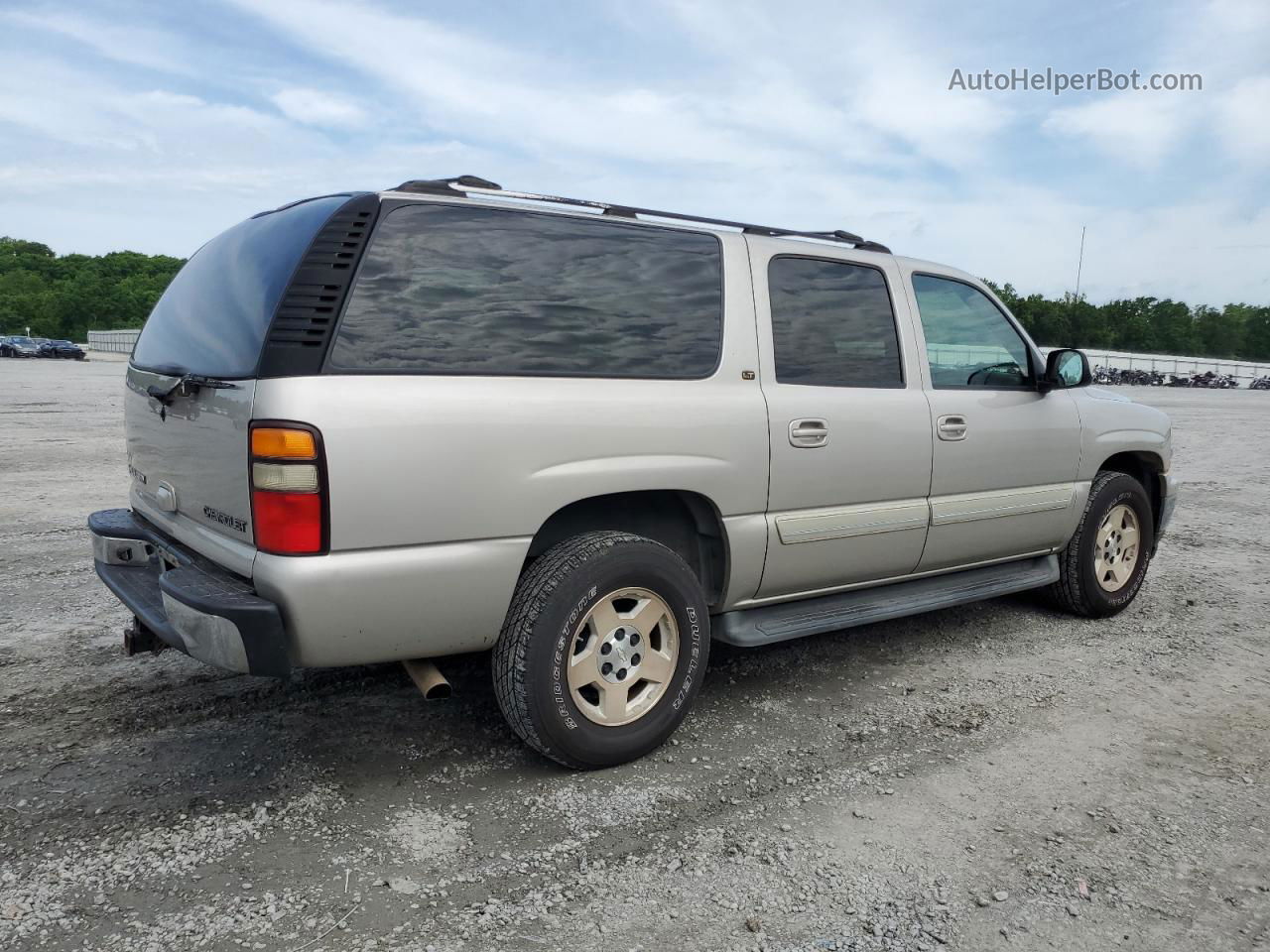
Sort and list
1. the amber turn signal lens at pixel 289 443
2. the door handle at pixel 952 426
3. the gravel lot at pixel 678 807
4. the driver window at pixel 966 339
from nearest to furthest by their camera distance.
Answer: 1. the gravel lot at pixel 678 807
2. the amber turn signal lens at pixel 289 443
3. the door handle at pixel 952 426
4. the driver window at pixel 966 339

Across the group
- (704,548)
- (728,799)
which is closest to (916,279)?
(704,548)

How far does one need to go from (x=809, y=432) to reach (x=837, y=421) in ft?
0.58

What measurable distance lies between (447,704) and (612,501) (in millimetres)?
1106

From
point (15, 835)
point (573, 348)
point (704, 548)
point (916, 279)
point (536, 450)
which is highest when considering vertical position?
point (916, 279)

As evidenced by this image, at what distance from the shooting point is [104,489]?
8453 mm

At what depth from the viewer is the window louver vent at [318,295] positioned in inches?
108

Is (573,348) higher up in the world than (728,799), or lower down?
higher up

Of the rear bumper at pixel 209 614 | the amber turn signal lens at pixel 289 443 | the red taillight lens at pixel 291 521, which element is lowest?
the rear bumper at pixel 209 614

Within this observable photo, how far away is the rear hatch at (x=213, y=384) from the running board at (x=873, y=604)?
1.86m

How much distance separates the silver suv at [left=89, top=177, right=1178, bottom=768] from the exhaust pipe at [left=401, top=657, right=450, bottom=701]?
0.02m

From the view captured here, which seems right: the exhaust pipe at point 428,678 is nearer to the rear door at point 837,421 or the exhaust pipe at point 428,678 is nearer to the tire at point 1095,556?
the rear door at point 837,421

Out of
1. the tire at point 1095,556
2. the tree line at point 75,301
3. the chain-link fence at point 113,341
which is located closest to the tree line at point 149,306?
the tree line at point 75,301

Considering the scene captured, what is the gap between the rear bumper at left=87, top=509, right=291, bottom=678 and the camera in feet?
8.81

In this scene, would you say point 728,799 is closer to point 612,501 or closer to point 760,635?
point 760,635
